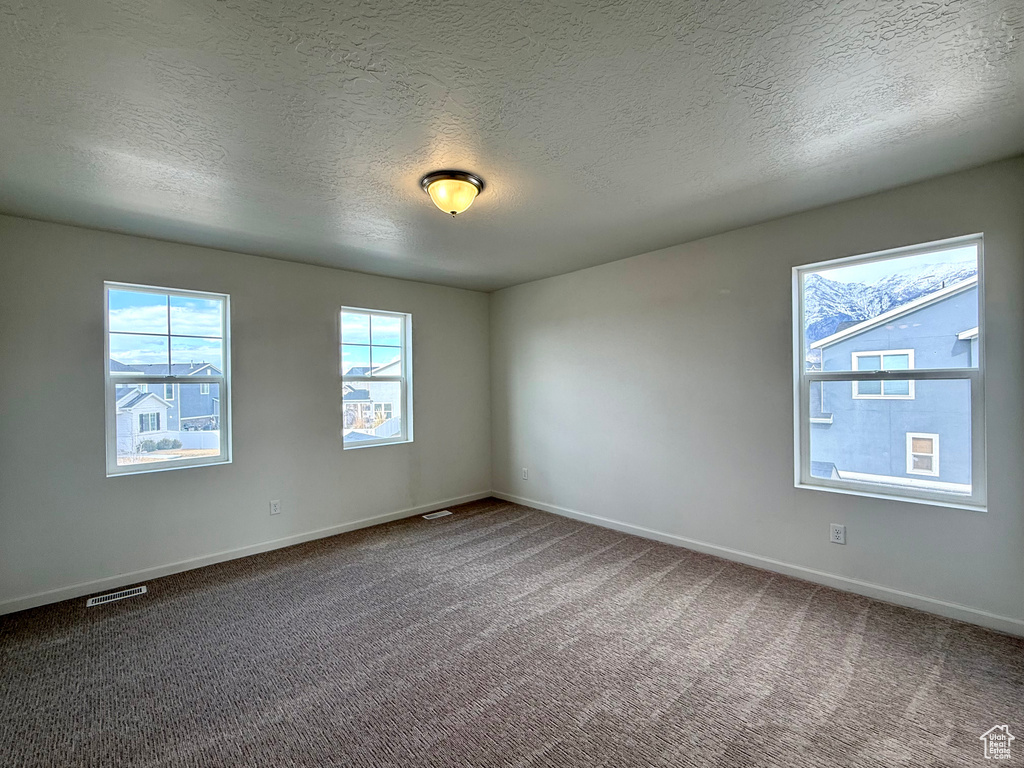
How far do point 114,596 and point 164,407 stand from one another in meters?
1.31

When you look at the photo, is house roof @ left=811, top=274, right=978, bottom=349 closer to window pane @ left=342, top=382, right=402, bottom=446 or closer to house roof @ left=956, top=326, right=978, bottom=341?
house roof @ left=956, top=326, right=978, bottom=341

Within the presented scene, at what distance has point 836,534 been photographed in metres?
2.99

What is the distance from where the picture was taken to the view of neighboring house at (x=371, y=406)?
14.6 ft

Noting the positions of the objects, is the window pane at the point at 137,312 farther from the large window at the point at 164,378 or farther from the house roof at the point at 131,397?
the house roof at the point at 131,397

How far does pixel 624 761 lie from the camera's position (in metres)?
1.68

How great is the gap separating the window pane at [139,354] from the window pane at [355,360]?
138cm

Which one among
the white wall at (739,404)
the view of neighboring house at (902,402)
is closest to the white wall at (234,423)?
the white wall at (739,404)

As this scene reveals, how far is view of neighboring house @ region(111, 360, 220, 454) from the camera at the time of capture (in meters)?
3.31

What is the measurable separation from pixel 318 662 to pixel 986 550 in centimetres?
359

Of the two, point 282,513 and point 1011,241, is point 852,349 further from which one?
point 282,513

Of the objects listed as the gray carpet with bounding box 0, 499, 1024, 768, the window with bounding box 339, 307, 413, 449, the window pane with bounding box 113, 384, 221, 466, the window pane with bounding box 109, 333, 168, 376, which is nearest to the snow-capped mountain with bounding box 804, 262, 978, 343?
the gray carpet with bounding box 0, 499, 1024, 768

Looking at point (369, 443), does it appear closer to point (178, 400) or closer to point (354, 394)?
point (354, 394)

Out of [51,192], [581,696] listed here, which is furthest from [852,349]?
[51,192]

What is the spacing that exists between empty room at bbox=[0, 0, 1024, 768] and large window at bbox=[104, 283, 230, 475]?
2cm
